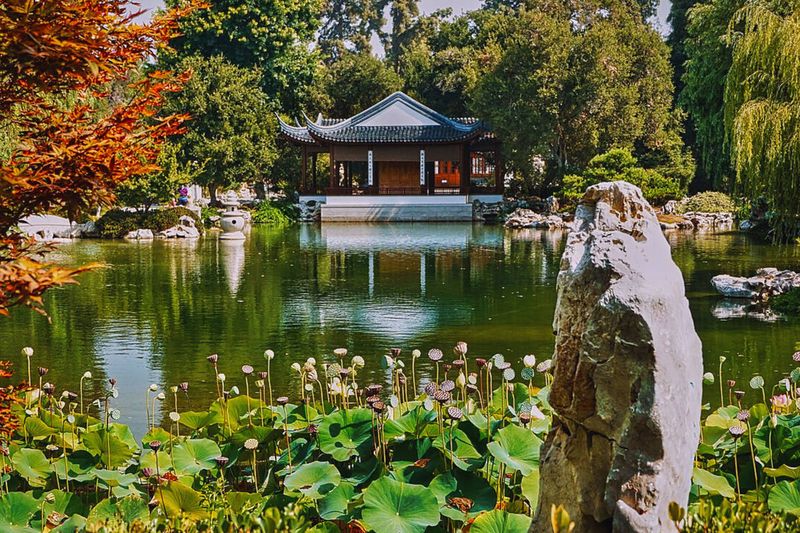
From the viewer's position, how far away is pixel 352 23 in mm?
57219

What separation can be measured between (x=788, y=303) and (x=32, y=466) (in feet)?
29.9

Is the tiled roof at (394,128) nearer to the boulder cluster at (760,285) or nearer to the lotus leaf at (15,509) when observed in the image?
the boulder cluster at (760,285)

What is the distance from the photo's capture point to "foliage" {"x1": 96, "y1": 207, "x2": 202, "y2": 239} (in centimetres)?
2335

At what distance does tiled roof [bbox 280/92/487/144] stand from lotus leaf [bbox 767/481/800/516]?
→ 30324 millimetres

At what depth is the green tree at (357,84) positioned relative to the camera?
1502 inches

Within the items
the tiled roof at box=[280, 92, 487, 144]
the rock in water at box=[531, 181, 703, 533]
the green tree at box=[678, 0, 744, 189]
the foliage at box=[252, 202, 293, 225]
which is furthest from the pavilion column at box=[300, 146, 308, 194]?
the rock in water at box=[531, 181, 703, 533]

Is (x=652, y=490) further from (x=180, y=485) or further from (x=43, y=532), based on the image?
(x=43, y=532)

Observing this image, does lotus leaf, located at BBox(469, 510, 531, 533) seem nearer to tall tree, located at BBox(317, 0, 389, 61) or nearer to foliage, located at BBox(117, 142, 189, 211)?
foliage, located at BBox(117, 142, 189, 211)

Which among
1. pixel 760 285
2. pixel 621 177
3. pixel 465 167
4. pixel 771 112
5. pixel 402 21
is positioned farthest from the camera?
pixel 402 21

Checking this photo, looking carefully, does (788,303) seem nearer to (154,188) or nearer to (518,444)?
(518,444)

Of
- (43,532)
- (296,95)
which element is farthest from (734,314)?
(296,95)

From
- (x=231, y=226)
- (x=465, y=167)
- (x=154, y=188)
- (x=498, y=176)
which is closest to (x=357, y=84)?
(x=465, y=167)

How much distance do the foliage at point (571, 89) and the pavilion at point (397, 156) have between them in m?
1.87

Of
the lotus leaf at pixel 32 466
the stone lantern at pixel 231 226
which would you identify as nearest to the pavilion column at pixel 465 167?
the stone lantern at pixel 231 226
